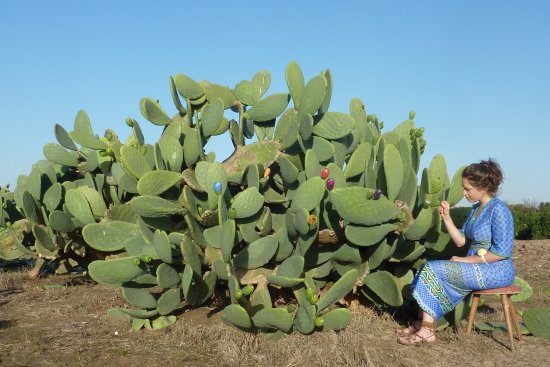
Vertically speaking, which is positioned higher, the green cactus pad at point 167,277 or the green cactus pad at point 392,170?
the green cactus pad at point 392,170

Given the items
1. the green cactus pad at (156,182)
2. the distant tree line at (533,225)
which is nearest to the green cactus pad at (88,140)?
the green cactus pad at (156,182)

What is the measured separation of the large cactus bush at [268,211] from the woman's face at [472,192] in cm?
18

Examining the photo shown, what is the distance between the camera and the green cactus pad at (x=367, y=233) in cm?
335

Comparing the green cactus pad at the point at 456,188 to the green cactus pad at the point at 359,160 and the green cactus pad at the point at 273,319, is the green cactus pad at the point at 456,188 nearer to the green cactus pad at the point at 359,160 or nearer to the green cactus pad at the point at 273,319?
the green cactus pad at the point at 359,160

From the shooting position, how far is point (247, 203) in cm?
343

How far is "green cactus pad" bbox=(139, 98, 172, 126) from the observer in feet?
13.3

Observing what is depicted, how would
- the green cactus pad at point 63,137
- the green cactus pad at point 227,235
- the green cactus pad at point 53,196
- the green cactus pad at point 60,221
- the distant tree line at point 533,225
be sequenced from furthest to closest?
the distant tree line at point 533,225 → the green cactus pad at point 53,196 → the green cactus pad at point 63,137 → the green cactus pad at point 60,221 → the green cactus pad at point 227,235

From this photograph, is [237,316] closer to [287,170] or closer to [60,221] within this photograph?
[287,170]

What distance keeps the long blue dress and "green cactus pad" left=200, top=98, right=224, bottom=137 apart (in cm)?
165

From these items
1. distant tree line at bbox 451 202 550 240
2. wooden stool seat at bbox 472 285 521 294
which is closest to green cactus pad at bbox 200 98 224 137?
wooden stool seat at bbox 472 285 521 294

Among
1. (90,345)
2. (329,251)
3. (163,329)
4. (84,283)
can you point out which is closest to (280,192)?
(329,251)

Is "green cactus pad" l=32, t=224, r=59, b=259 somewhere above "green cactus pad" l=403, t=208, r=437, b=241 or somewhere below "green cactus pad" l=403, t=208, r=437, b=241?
below

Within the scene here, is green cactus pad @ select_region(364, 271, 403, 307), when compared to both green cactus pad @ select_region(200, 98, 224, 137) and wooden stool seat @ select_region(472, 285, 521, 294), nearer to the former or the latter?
wooden stool seat @ select_region(472, 285, 521, 294)

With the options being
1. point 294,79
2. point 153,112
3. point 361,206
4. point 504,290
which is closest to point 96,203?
point 153,112
